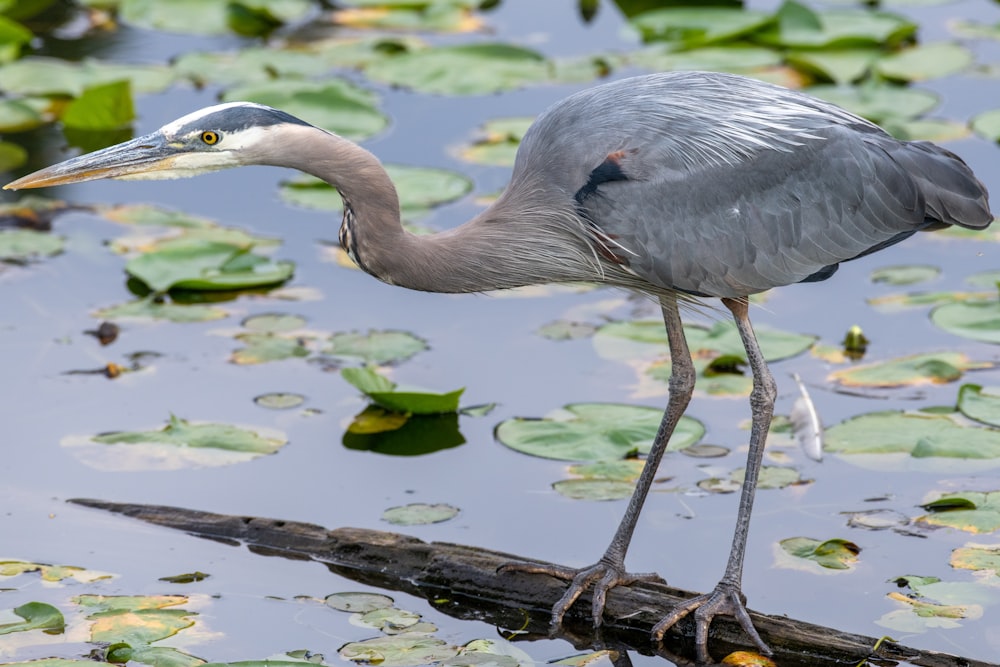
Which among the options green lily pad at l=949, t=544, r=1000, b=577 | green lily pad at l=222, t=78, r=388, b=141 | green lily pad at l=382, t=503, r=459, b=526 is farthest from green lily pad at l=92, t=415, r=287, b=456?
green lily pad at l=222, t=78, r=388, b=141

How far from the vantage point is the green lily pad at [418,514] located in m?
5.00

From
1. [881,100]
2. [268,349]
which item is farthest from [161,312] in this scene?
[881,100]

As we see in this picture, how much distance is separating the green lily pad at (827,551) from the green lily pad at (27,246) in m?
3.94

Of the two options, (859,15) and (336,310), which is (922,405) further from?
(859,15)

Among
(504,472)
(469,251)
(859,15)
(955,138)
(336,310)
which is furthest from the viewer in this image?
(859,15)

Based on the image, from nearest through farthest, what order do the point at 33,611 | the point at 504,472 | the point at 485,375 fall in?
the point at 33,611
the point at 504,472
the point at 485,375

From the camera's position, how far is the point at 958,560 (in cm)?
460

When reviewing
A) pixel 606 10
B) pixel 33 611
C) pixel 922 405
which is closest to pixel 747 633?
pixel 922 405

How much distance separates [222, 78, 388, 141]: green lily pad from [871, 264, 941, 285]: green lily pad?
9.17 feet

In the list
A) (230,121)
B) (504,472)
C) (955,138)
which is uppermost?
(230,121)

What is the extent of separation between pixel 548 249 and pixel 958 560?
1.64m

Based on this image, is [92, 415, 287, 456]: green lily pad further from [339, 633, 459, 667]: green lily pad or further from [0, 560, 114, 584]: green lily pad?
[339, 633, 459, 667]: green lily pad

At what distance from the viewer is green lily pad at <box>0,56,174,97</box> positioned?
8469 millimetres

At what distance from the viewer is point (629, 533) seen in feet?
15.2
